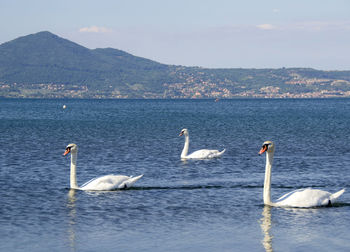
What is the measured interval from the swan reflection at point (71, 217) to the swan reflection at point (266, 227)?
5.06 metres

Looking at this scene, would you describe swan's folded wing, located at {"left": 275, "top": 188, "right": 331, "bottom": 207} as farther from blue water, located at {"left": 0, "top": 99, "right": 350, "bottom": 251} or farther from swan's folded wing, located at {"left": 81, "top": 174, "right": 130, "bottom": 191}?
swan's folded wing, located at {"left": 81, "top": 174, "right": 130, "bottom": 191}

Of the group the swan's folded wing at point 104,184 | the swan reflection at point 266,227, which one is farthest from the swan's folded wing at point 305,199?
the swan's folded wing at point 104,184

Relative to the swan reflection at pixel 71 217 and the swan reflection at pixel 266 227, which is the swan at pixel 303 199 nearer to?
the swan reflection at pixel 266 227

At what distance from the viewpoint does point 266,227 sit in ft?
63.3

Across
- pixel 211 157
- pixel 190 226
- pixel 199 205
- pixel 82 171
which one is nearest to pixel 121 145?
pixel 211 157

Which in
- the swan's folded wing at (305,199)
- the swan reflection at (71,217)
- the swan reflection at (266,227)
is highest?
the swan's folded wing at (305,199)

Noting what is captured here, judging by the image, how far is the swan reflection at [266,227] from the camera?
17094mm

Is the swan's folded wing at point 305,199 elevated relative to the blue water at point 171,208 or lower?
elevated

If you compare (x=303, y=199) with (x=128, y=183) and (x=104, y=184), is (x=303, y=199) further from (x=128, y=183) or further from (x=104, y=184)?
(x=104, y=184)

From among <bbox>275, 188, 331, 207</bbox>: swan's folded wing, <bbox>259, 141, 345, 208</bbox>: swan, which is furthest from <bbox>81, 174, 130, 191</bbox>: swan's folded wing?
<bbox>275, 188, 331, 207</bbox>: swan's folded wing

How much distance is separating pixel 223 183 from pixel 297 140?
3103cm

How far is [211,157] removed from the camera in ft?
130

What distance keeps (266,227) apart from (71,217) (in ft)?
20.7

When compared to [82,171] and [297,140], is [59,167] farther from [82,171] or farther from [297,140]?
[297,140]
